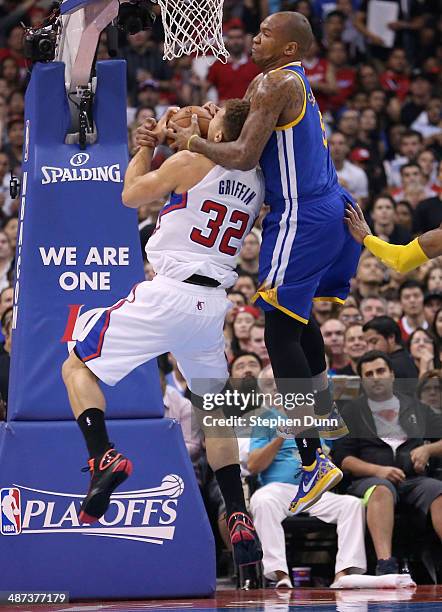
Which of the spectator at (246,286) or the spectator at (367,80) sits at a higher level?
the spectator at (367,80)

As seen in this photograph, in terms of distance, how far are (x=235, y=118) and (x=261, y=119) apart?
27cm

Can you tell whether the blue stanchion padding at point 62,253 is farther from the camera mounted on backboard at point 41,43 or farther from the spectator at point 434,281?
the spectator at point 434,281

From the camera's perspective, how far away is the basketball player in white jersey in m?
6.48

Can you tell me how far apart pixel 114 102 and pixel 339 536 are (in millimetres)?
3400

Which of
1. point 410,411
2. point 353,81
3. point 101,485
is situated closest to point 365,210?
point 353,81

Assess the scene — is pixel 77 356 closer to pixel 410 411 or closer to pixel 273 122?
pixel 273 122

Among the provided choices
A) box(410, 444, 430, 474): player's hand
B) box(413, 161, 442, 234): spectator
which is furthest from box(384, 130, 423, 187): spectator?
box(410, 444, 430, 474): player's hand

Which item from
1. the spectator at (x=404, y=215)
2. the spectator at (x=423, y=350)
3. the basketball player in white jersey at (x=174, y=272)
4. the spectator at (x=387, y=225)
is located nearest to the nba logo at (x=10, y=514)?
the basketball player in white jersey at (x=174, y=272)

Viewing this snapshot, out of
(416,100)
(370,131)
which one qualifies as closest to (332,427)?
(370,131)

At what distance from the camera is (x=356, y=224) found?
6.70 meters

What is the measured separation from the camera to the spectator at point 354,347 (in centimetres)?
987

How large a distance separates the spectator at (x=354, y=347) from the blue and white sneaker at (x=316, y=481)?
3.02 metres

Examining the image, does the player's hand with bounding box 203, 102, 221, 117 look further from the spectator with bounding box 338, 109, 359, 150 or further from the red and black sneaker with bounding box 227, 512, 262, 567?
the spectator with bounding box 338, 109, 359, 150

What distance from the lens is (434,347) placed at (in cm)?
977
